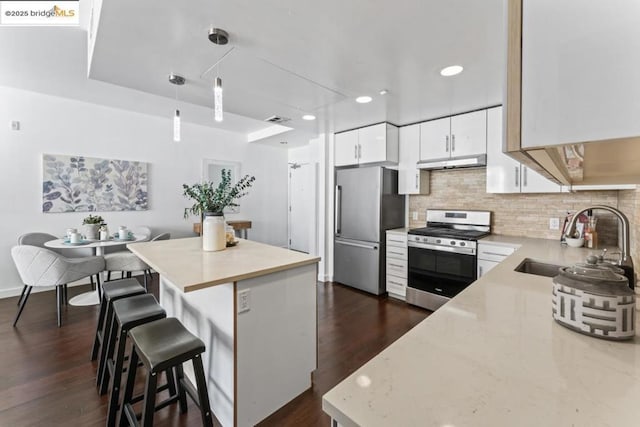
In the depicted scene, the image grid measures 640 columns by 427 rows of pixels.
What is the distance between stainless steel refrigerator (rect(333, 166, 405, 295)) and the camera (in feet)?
11.9

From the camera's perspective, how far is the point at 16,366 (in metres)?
2.10

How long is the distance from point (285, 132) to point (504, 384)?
15.4 ft

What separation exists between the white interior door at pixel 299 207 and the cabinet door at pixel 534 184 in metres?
4.09

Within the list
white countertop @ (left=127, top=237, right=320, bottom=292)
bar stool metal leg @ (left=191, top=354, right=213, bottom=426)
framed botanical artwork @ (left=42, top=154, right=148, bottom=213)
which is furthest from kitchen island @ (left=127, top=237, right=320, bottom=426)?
framed botanical artwork @ (left=42, top=154, right=148, bottom=213)

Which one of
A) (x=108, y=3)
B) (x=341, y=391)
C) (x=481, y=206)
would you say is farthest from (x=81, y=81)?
(x=481, y=206)

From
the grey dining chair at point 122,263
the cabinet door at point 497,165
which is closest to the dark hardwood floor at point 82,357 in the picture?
the grey dining chair at point 122,263

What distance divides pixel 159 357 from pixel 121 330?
55cm

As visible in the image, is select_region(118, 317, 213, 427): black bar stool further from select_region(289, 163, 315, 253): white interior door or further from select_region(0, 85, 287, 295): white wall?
select_region(289, 163, 315, 253): white interior door

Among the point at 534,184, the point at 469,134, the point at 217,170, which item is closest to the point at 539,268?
the point at 534,184

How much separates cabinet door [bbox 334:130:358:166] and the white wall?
235 centimetres

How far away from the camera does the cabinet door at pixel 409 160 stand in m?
3.62

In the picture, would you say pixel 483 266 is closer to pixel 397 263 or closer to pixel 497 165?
pixel 397 263

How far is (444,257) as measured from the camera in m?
3.00

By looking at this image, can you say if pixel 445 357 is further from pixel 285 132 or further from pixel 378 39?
pixel 285 132
